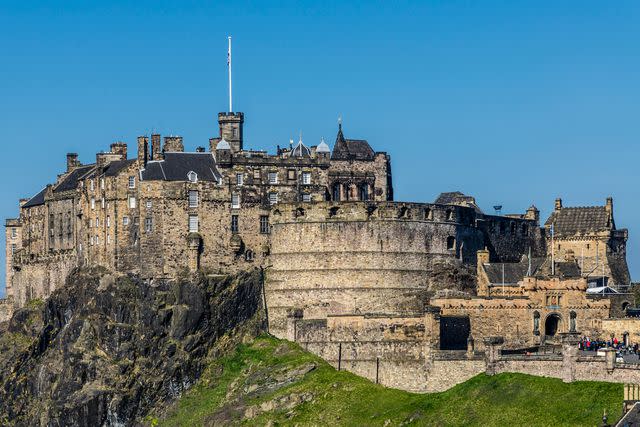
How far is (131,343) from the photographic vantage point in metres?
148

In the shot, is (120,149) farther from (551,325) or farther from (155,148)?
(551,325)

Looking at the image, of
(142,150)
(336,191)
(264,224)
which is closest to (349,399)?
(264,224)

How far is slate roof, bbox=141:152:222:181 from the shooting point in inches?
5999

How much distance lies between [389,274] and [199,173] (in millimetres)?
18786

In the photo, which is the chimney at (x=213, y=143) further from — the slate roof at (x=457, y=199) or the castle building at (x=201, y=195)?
the slate roof at (x=457, y=199)

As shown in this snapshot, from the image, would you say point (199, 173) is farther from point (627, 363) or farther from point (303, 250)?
point (627, 363)

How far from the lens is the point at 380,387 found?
135m

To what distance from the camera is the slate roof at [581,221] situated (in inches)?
6260

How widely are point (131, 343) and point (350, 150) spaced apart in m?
26.2

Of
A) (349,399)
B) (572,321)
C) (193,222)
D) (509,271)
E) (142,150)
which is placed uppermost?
(142,150)

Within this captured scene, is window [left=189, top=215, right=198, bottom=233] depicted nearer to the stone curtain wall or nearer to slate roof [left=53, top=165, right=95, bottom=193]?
the stone curtain wall

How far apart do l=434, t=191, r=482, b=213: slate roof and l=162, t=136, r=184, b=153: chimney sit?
25555mm

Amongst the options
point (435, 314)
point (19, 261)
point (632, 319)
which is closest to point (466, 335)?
point (435, 314)

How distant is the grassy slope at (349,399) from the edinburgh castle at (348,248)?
9.50 ft
